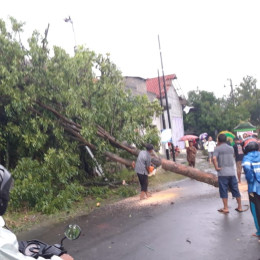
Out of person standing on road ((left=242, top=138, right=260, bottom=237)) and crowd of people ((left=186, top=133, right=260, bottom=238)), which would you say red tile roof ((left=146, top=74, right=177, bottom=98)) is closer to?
crowd of people ((left=186, top=133, right=260, bottom=238))

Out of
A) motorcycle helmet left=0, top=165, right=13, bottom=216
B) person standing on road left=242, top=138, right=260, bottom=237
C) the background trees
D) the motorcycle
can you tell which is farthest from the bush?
the background trees

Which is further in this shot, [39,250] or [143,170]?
[143,170]

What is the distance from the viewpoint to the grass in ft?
23.9

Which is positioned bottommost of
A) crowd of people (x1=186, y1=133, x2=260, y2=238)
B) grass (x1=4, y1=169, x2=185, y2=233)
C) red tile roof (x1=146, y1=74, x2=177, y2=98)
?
grass (x1=4, y1=169, x2=185, y2=233)

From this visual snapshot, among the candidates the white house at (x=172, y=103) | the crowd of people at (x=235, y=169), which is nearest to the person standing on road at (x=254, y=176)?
the crowd of people at (x=235, y=169)

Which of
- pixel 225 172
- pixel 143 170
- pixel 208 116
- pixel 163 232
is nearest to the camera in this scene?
pixel 163 232

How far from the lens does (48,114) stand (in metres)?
9.43

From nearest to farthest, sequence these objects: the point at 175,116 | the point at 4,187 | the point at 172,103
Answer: the point at 4,187 < the point at 172,103 < the point at 175,116

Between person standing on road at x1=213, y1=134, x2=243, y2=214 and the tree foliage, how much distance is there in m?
3.66

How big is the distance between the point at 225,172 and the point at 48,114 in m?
5.20

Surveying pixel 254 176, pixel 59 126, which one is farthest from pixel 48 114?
pixel 254 176

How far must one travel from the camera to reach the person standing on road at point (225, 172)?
684 cm

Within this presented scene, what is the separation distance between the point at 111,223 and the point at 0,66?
4.90 metres

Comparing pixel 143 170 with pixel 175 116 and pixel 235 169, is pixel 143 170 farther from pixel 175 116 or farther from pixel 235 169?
pixel 175 116
